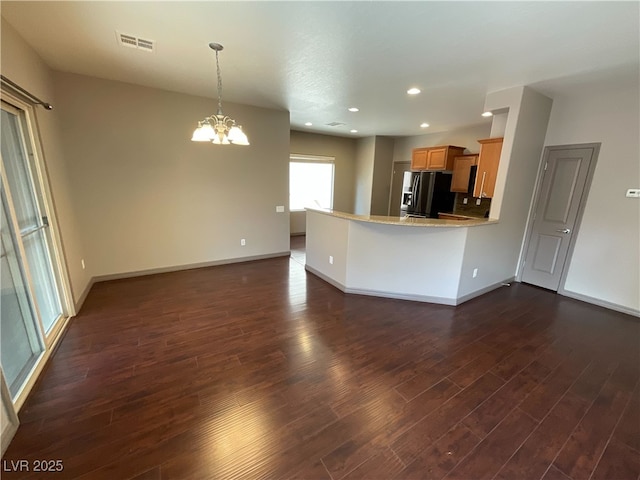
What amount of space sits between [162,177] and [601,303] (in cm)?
640

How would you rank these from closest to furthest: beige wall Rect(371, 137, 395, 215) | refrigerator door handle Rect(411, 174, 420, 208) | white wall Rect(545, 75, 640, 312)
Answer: white wall Rect(545, 75, 640, 312), refrigerator door handle Rect(411, 174, 420, 208), beige wall Rect(371, 137, 395, 215)

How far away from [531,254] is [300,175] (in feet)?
17.3

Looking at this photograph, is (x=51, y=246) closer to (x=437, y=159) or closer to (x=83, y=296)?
(x=83, y=296)

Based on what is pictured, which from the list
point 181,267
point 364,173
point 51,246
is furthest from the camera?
point 364,173

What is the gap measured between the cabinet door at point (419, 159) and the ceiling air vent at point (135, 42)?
527 cm

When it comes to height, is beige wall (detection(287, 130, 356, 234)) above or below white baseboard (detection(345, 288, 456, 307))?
above

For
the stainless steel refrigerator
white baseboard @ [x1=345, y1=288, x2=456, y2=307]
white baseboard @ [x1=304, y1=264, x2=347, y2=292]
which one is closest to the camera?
white baseboard @ [x1=345, y1=288, x2=456, y2=307]

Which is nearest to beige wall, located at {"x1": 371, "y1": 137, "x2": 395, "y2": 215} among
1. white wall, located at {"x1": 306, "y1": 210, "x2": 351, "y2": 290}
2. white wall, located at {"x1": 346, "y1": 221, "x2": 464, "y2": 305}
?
white wall, located at {"x1": 306, "y1": 210, "x2": 351, "y2": 290}

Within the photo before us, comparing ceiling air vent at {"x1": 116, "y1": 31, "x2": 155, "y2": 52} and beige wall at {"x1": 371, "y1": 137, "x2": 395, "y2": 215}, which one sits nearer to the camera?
ceiling air vent at {"x1": 116, "y1": 31, "x2": 155, "y2": 52}

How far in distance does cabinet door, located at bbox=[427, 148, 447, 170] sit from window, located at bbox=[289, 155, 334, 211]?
2658mm

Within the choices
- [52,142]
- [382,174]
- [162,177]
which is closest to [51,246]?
[52,142]

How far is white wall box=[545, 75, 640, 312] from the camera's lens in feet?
10.5

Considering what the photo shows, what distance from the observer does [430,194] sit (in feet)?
18.8

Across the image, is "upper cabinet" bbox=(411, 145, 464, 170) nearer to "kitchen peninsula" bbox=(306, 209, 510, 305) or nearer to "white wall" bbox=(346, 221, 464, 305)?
A: "kitchen peninsula" bbox=(306, 209, 510, 305)
